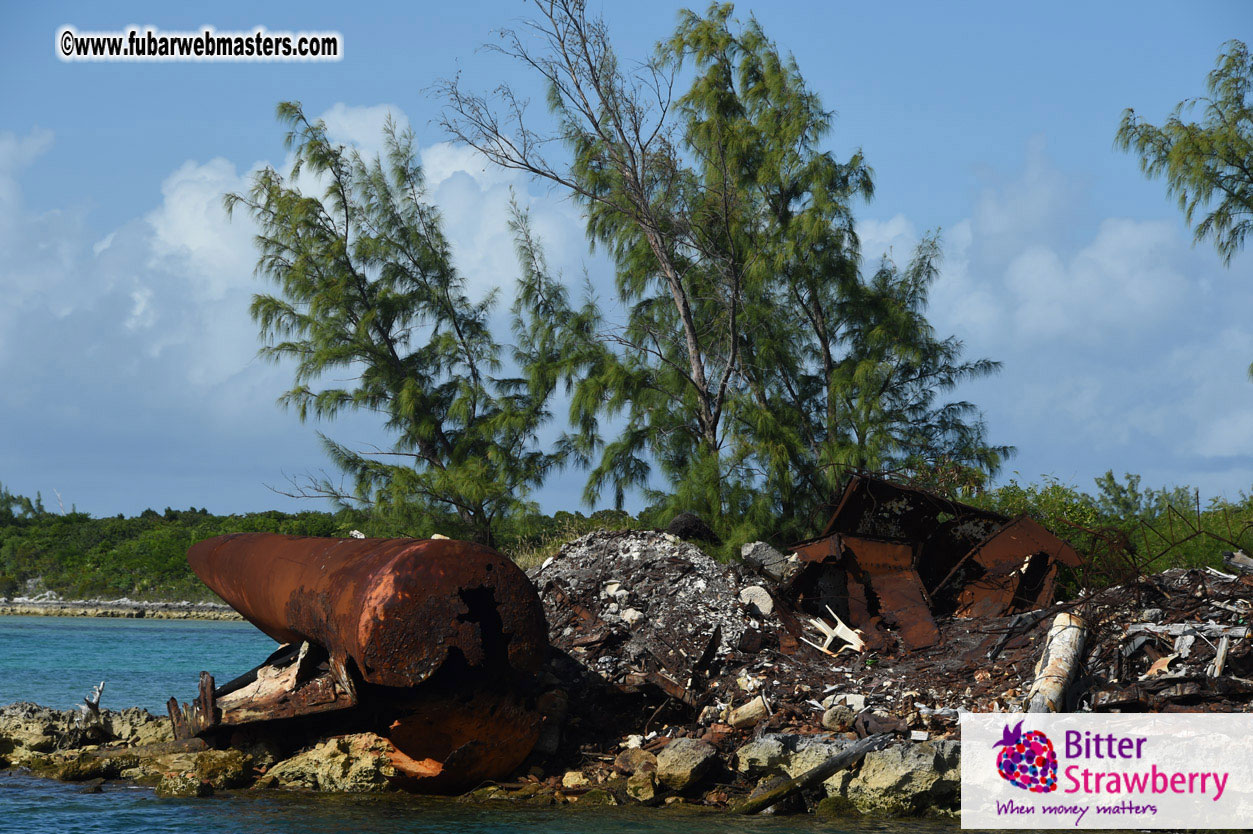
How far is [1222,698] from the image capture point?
7980mm

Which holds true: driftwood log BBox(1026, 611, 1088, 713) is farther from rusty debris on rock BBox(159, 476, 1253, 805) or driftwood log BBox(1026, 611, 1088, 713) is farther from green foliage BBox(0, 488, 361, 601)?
green foliage BBox(0, 488, 361, 601)

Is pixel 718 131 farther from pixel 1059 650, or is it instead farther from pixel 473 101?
pixel 1059 650

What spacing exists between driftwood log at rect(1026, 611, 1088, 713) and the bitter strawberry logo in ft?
1.00

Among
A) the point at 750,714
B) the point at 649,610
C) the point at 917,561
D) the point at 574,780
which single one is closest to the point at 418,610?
the point at 574,780

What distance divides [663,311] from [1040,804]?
13729mm

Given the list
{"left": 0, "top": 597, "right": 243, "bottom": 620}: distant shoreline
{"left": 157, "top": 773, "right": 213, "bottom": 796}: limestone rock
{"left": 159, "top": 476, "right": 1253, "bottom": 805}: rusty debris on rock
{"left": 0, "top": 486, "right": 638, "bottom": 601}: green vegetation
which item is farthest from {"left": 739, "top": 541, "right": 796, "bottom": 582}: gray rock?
{"left": 0, "top": 597, "right": 243, "bottom": 620}: distant shoreline

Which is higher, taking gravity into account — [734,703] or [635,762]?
[734,703]

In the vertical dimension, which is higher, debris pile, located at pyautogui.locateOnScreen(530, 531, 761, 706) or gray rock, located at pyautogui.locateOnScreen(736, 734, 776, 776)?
debris pile, located at pyautogui.locateOnScreen(530, 531, 761, 706)

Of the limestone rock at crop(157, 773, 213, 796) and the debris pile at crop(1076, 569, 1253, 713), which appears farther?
the debris pile at crop(1076, 569, 1253, 713)

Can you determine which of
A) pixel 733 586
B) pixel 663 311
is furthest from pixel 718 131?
pixel 733 586

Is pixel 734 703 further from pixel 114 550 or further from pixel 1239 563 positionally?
pixel 114 550

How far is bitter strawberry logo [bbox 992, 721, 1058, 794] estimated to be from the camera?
7.39 meters

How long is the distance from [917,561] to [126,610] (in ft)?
131

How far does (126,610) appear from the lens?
4178 cm
